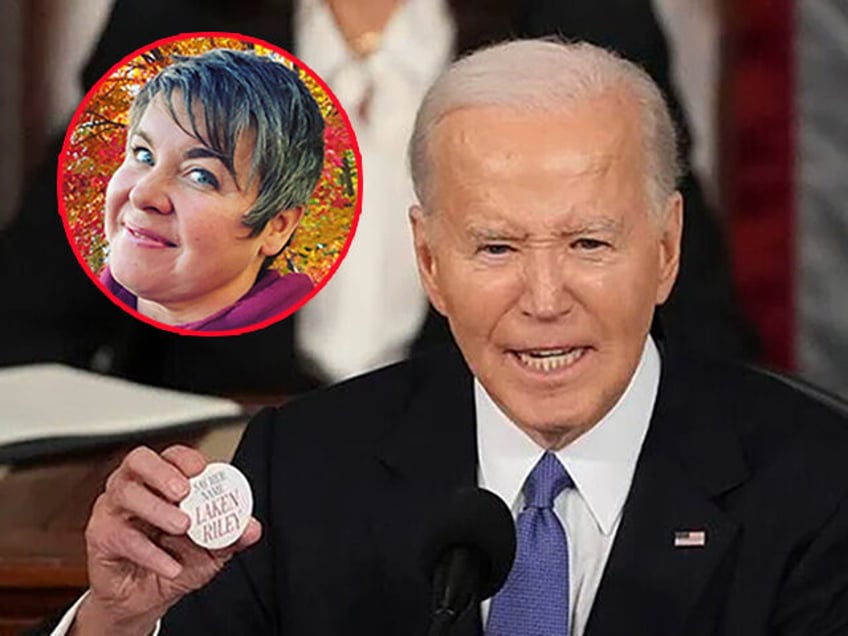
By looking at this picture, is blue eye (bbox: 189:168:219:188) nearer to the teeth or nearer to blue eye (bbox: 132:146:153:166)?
blue eye (bbox: 132:146:153:166)

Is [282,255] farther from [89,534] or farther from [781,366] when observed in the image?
[89,534]

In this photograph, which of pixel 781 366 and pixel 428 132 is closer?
pixel 428 132

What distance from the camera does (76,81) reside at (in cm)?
187

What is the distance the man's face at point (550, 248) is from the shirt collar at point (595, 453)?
0.15ft

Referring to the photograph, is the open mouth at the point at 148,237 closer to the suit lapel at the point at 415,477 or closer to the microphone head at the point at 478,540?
the suit lapel at the point at 415,477

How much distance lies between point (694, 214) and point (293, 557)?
2.54ft

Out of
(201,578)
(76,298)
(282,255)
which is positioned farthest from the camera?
(76,298)

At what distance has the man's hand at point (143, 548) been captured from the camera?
1.02 metres

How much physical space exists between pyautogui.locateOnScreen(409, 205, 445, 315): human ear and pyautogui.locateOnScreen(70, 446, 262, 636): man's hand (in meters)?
0.21

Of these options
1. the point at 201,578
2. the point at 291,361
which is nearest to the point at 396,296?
the point at 291,361

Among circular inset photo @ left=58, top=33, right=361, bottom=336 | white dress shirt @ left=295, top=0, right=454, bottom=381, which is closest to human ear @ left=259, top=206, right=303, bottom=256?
circular inset photo @ left=58, top=33, right=361, bottom=336

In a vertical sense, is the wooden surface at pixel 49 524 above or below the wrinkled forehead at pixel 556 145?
below

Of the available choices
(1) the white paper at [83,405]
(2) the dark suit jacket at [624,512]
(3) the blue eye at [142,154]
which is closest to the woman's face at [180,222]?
(3) the blue eye at [142,154]

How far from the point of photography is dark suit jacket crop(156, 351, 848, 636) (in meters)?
1.14
